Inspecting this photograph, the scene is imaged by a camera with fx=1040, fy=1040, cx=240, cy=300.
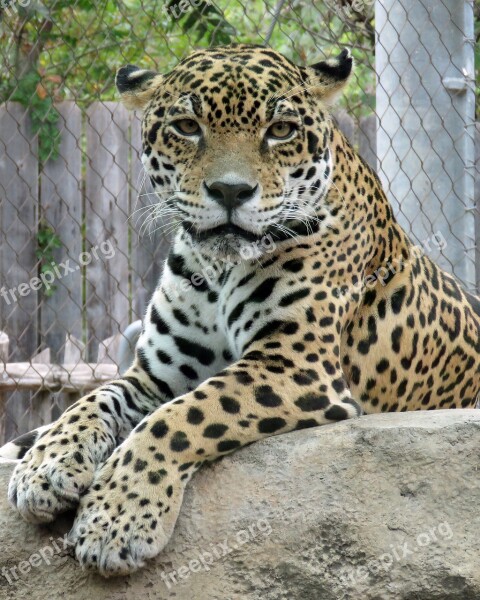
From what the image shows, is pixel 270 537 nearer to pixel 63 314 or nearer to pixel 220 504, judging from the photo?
pixel 220 504

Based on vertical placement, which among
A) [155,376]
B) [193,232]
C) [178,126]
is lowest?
[155,376]

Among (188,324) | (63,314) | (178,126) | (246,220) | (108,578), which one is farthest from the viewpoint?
(63,314)

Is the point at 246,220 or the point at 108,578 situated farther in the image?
the point at 246,220

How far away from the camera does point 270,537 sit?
145 inches

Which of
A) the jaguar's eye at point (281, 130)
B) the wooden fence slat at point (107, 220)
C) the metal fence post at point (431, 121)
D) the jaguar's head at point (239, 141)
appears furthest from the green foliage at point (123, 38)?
the jaguar's eye at point (281, 130)

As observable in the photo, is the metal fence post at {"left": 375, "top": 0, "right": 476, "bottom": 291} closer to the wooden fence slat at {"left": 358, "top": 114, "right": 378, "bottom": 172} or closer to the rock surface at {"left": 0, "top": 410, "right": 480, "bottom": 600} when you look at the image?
the wooden fence slat at {"left": 358, "top": 114, "right": 378, "bottom": 172}

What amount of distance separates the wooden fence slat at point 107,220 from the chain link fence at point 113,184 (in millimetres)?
12

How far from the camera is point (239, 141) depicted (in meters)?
4.20

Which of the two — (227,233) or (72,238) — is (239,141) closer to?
(227,233)

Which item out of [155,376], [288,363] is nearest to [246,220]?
[288,363]

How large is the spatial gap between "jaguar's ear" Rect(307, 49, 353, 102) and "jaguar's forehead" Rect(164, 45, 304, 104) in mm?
77

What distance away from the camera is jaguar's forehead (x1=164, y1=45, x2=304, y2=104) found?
4301 millimetres

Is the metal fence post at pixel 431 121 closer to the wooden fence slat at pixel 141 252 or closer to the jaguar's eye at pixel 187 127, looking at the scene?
the wooden fence slat at pixel 141 252

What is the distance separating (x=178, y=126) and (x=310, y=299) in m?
0.92
